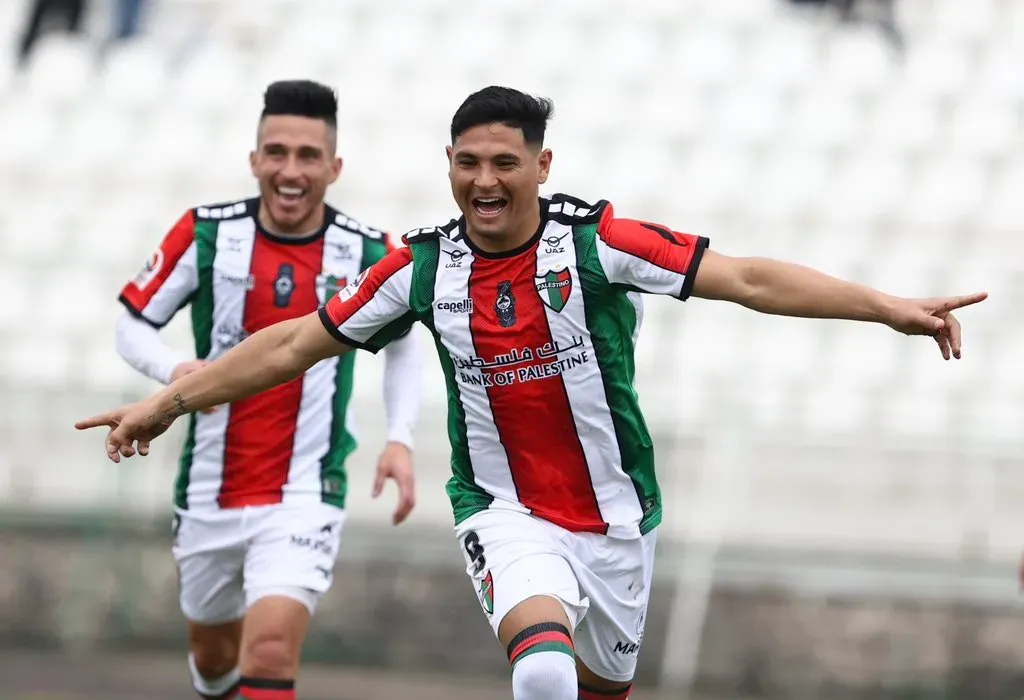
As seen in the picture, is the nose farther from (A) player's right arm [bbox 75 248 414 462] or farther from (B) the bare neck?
(A) player's right arm [bbox 75 248 414 462]

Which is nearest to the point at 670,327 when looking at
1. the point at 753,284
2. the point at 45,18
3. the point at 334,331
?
the point at 334,331

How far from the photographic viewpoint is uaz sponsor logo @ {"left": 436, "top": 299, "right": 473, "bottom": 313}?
509 centimetres

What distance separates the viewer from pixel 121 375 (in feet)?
40.0

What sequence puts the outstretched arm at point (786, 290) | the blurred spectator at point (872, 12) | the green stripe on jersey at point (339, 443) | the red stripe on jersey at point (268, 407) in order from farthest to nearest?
the blurred spectator at point (872, 12)
the green stripe on jersey at point (339, 443)
the red stripe on jersey at point (268, 407)
the outstretched arm at point (786, 290)

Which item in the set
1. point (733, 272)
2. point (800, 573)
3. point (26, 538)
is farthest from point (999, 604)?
point (26, 538)

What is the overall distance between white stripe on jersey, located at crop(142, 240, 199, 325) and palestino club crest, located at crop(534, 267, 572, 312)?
201 cm

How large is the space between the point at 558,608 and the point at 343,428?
1.92 m

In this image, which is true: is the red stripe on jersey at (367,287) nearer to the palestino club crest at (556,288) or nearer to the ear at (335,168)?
the palestino club crest at (556,288)

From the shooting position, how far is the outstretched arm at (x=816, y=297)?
4484mm

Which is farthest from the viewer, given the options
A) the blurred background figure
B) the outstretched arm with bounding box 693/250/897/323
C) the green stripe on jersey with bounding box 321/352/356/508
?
the blurred background figure

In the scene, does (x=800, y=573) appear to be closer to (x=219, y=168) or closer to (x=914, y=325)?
(x=914, y=325)

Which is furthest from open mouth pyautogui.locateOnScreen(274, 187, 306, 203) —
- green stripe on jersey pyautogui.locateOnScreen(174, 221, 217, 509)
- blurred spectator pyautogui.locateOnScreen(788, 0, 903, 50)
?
blurred spectator pyautogui.locateOnScreen(788, 0, 903, 50)

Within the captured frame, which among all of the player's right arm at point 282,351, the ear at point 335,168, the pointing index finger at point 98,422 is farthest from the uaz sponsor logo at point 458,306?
the ear at point 335,168

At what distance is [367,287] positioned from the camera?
5148 mm
